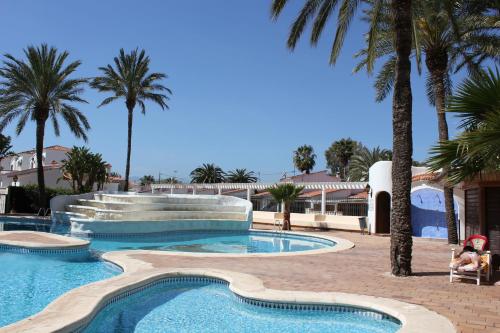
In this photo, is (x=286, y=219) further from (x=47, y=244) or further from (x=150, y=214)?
(x=47, y=244)

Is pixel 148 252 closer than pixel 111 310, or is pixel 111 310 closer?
pixel 111 310

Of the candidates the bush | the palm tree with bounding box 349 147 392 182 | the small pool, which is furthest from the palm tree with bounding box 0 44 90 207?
the palm tree with bounding box 349 147 392 182

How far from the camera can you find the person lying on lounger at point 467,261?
360 inches

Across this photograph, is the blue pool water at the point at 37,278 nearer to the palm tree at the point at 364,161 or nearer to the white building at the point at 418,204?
the white building at the point at 418,204

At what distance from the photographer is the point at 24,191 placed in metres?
30.4

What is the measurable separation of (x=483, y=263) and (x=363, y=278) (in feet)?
8.20

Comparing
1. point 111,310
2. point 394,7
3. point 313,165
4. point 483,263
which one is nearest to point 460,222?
point 483,263

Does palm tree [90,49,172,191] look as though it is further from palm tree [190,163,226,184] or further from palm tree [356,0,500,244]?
palm tree [190,163,226,184]

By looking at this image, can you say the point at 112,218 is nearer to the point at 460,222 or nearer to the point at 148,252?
the point at 148,252

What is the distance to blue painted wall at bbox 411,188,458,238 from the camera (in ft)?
71.0

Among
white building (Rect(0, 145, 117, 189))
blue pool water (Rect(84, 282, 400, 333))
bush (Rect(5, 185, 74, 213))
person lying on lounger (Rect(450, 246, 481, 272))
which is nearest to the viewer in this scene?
blue pool water (Rect(84, 282, 400, 333))

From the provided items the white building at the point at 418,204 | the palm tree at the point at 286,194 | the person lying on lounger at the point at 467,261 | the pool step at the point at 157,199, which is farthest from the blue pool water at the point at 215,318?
the pool step at the point at 157,199

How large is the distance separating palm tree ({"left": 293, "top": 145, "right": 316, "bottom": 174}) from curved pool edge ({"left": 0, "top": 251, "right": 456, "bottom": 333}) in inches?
2499

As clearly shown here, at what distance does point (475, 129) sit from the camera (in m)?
7.07
